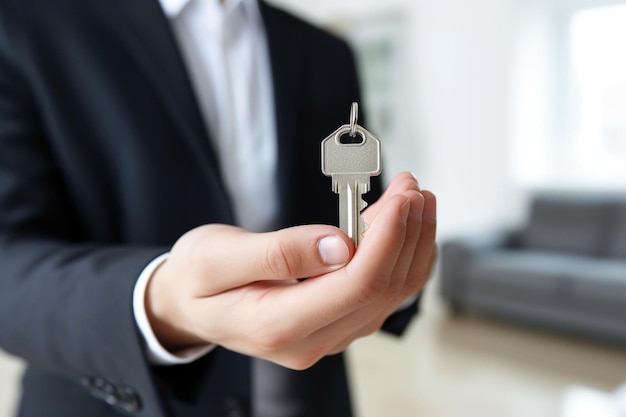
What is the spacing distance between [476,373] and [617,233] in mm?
925

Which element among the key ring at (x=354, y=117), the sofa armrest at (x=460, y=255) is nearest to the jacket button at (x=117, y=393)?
the key ring at (x=354, y=117)

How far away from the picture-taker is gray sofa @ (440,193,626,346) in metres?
1.88

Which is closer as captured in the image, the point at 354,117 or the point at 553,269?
the point at 354,117

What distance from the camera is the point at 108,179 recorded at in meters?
0.36

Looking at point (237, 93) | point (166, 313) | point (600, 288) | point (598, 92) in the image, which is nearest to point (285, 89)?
point (237, 93)

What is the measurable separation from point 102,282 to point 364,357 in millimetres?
1728

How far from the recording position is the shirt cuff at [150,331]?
0.90 ft

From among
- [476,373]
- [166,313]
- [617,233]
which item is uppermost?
[166,313]

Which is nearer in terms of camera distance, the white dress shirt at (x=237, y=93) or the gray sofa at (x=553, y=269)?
the white dress shirt at (x=237, y=93)

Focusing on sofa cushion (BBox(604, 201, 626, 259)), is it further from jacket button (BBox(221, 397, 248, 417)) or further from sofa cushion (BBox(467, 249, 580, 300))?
jacket button (BBox(221, 397, 248, 417))

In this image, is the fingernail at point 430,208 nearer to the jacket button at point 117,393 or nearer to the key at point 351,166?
the key at point 351,166

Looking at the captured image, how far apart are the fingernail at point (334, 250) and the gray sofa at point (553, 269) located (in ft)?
6.38

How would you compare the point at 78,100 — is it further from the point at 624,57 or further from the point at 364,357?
the point at 624,57

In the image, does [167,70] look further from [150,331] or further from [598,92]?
[598,92]
